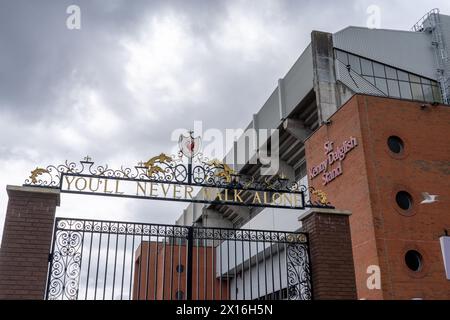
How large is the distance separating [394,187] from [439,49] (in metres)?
11.8

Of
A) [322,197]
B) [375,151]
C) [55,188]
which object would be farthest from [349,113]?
[55,188]

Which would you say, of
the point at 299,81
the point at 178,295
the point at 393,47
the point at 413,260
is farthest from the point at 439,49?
the point at 178,295

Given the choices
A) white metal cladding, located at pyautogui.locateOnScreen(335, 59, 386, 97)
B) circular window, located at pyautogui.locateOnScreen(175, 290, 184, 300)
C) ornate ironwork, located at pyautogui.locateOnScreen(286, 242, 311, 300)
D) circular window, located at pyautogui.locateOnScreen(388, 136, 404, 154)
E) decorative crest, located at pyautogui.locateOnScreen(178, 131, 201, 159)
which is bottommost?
ornate ironwork, located at pyautogui.locateOnScreen(286, 242, 311, 300)

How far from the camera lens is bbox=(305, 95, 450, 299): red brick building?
1580cm

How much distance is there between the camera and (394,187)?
55.5 feet

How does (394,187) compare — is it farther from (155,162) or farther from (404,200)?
(155,162)

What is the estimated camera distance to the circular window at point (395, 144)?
698 inches

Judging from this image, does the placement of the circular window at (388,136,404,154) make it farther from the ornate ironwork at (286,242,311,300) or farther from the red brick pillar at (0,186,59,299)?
the red brick pillar at (0,186,59,299)

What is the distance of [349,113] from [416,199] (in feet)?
12.8

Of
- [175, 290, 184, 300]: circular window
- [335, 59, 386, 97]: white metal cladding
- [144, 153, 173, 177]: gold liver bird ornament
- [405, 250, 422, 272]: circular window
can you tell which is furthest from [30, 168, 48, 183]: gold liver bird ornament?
[335, 59, 386, 97]: white metal cladding

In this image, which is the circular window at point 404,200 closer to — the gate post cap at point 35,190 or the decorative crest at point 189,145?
the decorative crest at point 189,145

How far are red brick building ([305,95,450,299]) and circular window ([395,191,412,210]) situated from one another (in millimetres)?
32

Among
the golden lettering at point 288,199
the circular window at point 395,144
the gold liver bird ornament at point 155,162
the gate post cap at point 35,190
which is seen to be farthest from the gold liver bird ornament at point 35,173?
the circular window at point 395,144

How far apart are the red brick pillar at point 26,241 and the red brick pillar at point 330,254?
4304 millimetres
